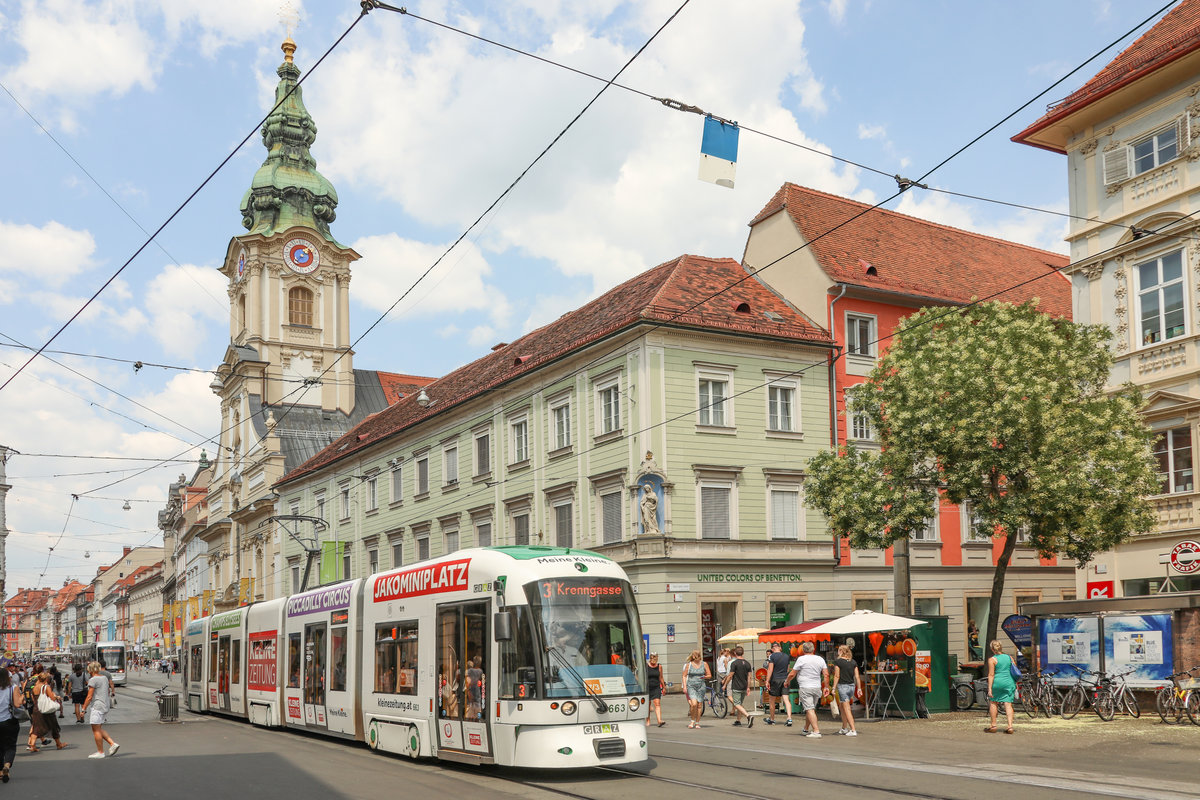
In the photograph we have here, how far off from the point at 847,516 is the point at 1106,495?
5.69m

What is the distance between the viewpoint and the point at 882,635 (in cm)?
2470

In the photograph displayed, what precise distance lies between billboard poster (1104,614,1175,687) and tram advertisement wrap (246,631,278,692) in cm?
1670

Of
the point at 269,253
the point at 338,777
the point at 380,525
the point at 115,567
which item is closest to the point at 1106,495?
the point at 338,777

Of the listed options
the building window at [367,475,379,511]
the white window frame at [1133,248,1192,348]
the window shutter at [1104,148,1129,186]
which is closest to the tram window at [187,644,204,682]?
the building window at [367,475,379,511]

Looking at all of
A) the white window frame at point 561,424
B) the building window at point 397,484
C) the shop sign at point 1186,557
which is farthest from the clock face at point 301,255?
the shop sign at point 1186,557

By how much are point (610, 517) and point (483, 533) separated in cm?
851

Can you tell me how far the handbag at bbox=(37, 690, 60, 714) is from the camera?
2139cm

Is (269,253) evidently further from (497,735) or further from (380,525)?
(497,735)

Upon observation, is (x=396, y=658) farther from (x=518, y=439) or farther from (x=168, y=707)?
(x=518, y=439)

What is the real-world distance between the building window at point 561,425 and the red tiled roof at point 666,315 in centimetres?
166

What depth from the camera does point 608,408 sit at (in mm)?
37750

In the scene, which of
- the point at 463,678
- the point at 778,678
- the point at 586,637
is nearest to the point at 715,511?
the point at 778,678

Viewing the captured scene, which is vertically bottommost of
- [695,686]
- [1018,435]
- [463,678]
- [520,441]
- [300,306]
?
[695,686]

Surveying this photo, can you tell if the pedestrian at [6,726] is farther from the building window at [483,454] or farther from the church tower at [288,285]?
the church tower at [288,285]
